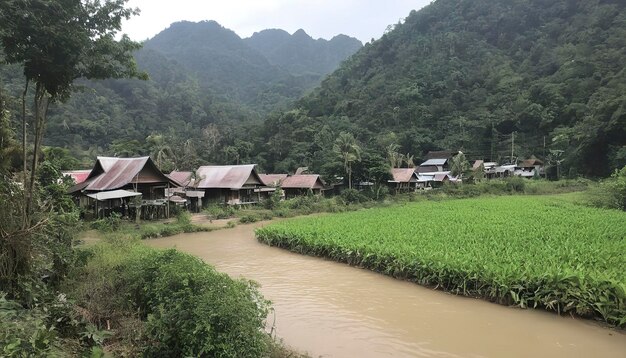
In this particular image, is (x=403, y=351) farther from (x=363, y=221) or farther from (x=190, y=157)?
(x=190, y=157)

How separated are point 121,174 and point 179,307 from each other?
80.0 feet

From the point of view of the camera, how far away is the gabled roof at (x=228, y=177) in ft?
109

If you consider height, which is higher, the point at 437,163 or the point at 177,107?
the point at 177,107

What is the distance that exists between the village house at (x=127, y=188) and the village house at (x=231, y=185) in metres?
5.74

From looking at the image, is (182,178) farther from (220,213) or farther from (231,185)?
(220,213)

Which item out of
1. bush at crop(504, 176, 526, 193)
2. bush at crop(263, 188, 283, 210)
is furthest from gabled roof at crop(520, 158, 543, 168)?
bush at crop(263, 188, 283, 210)

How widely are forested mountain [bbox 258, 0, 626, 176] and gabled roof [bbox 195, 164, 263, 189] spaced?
10003 mm

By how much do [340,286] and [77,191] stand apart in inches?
939

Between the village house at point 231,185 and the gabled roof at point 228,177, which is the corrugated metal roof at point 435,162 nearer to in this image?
the village house at point 231,185

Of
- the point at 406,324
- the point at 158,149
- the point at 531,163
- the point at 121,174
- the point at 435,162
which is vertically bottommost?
the point at 406,324

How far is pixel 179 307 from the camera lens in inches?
208

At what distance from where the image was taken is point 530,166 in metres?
55.3

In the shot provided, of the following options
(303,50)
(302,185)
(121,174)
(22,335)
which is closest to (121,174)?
(121,174)

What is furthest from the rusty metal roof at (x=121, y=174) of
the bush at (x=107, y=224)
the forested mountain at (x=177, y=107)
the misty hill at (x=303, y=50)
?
the misty hill at (x=303, y=50)
